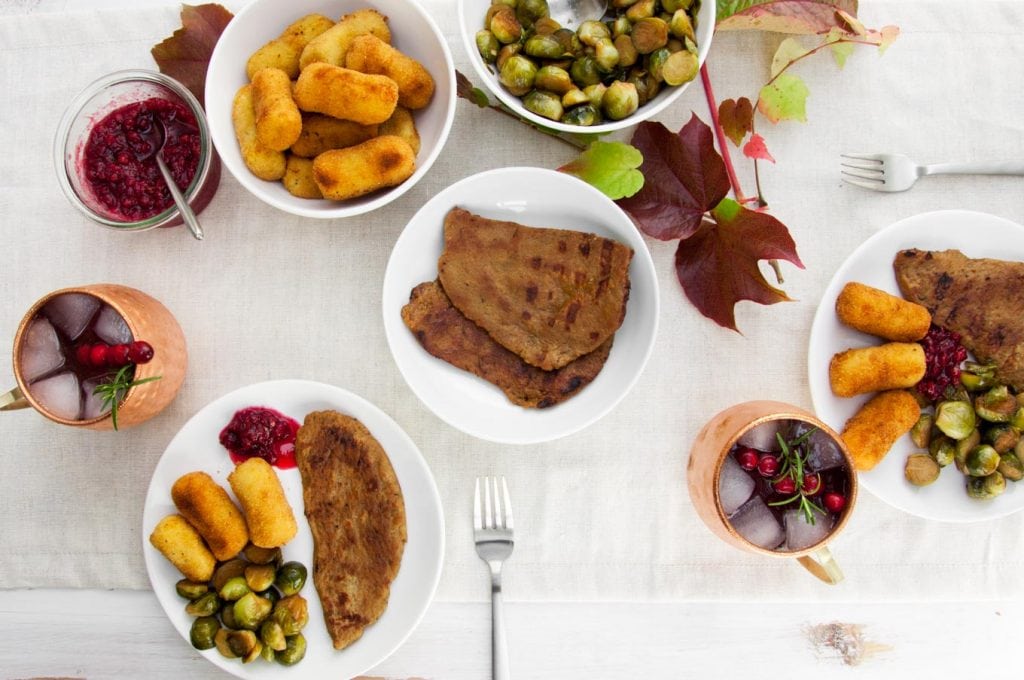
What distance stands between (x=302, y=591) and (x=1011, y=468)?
201 cm

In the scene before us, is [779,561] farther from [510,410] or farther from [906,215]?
[906,215]

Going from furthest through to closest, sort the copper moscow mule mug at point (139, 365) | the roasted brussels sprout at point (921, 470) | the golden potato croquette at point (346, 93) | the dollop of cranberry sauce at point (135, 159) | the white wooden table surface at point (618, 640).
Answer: the white wooden table surface at point (618, 640)
the roasted brussels sprout at point (921, 470)
the dollop of cranberry sauce at point (135, 159)
the copper moscow mule mug at point (139, 365)
the golden potato croquette at point (346, 93)

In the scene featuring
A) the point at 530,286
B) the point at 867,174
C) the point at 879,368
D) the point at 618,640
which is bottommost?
the point at 618,640

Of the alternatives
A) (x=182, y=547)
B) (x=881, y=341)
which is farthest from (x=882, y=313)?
(x=182, y=547)

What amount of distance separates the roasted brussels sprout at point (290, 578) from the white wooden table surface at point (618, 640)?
374 mm

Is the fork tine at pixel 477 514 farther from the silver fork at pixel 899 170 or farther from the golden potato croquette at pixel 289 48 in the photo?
the silver fork at pixel 899 170

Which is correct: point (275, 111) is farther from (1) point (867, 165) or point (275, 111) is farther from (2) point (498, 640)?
(1) point (867, 165)

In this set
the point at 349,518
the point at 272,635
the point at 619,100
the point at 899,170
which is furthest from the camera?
the point at 899,170

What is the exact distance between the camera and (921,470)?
6.81 feet

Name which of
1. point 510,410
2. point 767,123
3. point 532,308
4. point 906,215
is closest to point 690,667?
point 510,410

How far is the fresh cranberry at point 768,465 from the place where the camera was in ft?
6.07

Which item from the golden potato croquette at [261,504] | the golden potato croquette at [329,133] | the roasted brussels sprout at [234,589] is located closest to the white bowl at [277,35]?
A: the golden potato croquette at [329,133]

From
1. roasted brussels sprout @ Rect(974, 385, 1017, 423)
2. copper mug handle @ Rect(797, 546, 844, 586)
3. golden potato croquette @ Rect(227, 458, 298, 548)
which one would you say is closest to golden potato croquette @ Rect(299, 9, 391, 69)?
golden potato croquette @ Rect(227, 458, 298, 548)

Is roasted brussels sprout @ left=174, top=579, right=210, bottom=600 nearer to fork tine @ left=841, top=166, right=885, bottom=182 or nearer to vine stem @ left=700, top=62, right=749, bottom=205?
vine stem @ left=700, top=62, right=749, bottom=205
